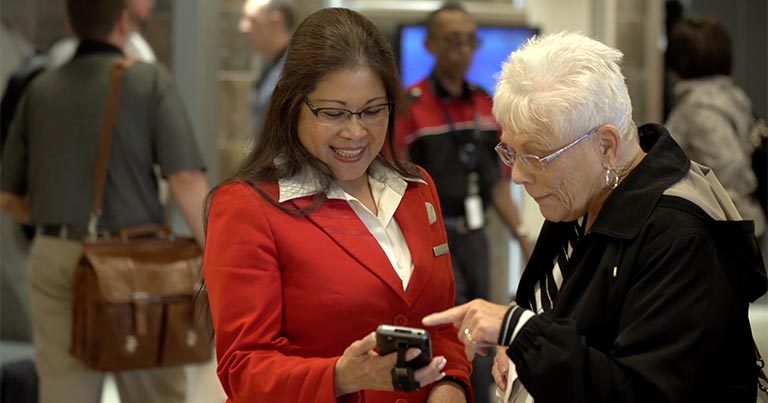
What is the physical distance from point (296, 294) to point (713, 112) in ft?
11.6

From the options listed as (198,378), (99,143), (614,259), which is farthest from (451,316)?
(198,378)

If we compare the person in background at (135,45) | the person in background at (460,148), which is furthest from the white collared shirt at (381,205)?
the person in background at (135,45)

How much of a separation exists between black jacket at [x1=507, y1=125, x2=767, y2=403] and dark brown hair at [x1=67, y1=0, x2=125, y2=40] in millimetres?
2627

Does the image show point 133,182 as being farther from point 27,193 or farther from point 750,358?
point 750,358

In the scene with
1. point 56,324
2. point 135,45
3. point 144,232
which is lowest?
point 56,324

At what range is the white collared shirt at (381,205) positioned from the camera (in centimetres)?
263

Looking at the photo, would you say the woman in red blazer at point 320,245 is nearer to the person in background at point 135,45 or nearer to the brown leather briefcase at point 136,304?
the brown leather briefcase at point 136,304

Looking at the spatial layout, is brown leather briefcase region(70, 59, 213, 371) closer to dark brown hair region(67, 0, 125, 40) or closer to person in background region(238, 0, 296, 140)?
dark brown hair region(67, 0, 125, 40)

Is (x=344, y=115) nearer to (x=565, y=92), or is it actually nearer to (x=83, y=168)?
(x=565, y=92)

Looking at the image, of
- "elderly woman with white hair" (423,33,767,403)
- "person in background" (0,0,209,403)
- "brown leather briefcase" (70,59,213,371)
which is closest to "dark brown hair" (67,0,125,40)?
"person in background" (0,0,209,403)

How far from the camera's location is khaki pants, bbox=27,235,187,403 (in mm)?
4301

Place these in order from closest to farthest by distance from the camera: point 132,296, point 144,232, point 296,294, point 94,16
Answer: point 296,294, point 132,296, point 144,232, point 94,16

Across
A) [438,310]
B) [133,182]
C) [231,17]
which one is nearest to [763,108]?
[231,17]

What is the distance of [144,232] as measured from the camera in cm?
429
